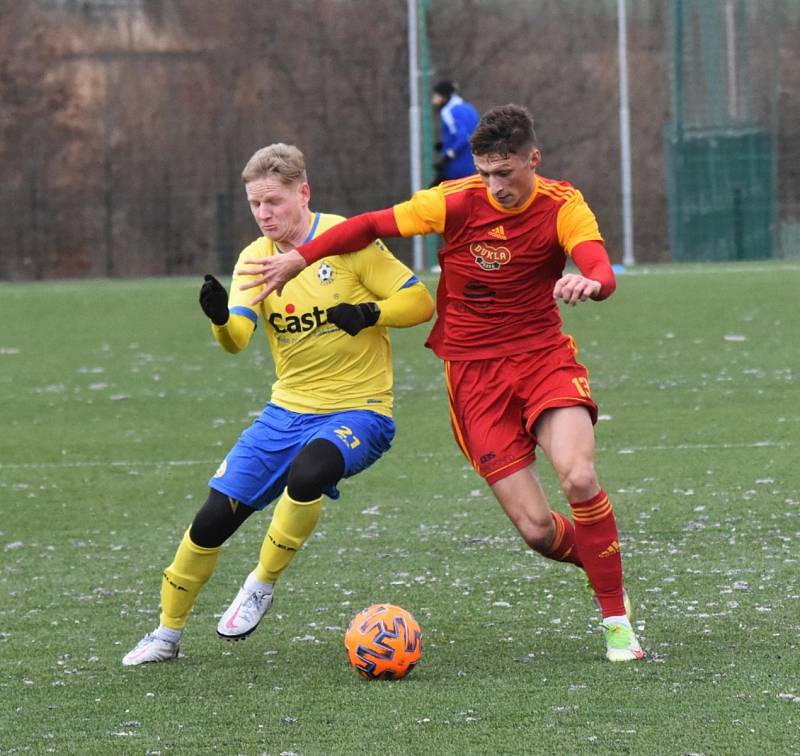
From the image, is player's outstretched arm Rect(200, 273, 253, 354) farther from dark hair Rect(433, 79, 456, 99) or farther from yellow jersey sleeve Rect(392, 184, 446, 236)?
dark hair Rect(433, 79, 456, 99)

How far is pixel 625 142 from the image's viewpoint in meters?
23.8

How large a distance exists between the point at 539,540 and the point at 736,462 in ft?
13.2

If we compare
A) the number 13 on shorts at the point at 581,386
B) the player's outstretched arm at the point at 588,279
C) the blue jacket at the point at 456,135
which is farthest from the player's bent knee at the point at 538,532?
the blue jacket at the point at 456,135

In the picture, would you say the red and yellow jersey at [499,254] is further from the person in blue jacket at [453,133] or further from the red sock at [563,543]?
the person in blue jacket at [453,133]

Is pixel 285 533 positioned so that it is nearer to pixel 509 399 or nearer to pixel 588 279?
pixel 509 399

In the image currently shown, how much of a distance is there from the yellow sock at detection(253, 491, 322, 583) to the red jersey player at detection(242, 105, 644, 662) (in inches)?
25.9

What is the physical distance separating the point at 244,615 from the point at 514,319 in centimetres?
145

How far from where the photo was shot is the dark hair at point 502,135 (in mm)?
5402

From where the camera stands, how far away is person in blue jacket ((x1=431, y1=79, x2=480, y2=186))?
18.3 m

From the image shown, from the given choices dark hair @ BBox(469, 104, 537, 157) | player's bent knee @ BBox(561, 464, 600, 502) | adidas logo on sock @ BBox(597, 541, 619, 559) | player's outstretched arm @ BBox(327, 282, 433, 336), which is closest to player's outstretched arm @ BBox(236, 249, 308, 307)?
player's outstretched arm @ BBox(327, 282, 433, 336)

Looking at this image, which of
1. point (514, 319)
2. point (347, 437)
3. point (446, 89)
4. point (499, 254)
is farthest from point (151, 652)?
point (446, 89)

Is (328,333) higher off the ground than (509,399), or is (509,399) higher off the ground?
(328,333)

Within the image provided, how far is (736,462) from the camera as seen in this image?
368 inches

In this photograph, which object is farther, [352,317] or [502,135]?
[352,317]
